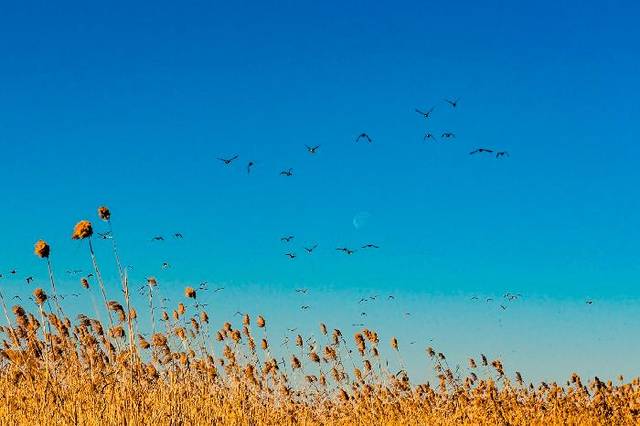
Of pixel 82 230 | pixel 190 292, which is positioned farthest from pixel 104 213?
pixel 190 292

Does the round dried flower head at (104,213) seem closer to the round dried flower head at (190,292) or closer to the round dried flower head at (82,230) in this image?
the round dried flower head at (82,230)

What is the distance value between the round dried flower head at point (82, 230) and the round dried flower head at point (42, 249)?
461mm

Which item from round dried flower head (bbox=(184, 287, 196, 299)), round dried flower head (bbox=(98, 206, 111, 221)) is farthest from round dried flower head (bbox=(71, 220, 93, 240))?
round dried flower head (bbox=(184, 287, 196, 299))

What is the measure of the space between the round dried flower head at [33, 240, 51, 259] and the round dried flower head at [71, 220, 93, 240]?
0.46 metres

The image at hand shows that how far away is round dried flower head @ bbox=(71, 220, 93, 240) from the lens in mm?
4719

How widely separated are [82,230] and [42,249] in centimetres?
54

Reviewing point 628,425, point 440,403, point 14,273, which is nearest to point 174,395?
point 14,273

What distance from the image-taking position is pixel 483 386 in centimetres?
974

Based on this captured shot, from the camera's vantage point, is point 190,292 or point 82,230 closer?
point 82,230

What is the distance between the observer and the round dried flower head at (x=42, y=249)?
507 cm

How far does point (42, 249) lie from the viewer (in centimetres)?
511

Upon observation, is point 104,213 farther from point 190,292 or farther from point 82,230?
point 190,292

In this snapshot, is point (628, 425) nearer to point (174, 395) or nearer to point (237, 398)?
point (237, 398)

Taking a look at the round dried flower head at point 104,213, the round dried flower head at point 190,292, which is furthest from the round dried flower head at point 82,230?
the round dried flower head at point 190,292
